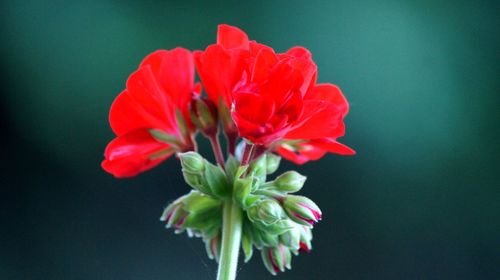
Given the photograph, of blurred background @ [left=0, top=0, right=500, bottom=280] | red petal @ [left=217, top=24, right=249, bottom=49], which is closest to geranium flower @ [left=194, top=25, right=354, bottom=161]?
red petal @ [left=217, top=24, right=249, bottom=49]

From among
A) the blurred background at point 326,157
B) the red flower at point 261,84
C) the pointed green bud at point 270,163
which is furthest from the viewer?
the blurred background at point 326,157

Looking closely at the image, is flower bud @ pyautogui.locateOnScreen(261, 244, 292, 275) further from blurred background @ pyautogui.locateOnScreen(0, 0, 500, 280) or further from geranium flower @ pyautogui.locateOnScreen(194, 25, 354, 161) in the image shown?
blurred background @ pyautogui.locateOnScreen(0, 0, 500, 280)

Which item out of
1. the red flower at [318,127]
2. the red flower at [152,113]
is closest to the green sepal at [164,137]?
the red flower at [152,113]

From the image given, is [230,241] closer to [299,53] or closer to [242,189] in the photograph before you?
[242,189]

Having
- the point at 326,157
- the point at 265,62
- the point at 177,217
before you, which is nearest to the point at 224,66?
the point at 265,62

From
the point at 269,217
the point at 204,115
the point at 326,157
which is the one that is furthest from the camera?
the point at 326,157

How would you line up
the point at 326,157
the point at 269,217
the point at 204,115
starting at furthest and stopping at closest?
the point at 326,157 < the point at 204,115 < the point at 269,217

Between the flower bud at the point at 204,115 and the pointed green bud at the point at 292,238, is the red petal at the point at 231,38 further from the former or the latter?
the pointed green bud at the point at 292,238

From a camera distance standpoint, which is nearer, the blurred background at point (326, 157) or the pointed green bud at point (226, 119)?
the pointed green bud at point (226, 119)
